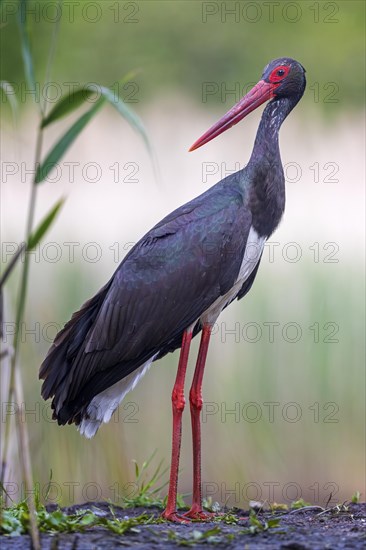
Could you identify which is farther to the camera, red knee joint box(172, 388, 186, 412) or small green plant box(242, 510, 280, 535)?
red knee joint box(172, 388, 186, 412)

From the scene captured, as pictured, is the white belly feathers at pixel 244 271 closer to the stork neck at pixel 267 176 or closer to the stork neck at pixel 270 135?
the stork neck at pixel 267 176

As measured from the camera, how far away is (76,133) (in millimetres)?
3326

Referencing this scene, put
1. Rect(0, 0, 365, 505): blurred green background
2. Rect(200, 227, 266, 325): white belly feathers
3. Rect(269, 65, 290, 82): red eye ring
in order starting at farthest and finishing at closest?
1. Rect(0, 0, 365, 505): blurred green background
2. Rect(269, 65, 290, 82): red eye ring
3. Rect(200, 227, 266, 325): white belly feathers

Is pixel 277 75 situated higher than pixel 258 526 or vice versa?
pixel 277 75

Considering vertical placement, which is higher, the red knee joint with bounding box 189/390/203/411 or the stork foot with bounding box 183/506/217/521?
the red knee joint with bounding box 189/390/203/411

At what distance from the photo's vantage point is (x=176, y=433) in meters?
4.91

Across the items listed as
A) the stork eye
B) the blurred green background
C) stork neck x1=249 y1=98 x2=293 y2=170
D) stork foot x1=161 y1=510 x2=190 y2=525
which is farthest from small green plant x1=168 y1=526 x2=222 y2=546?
the stork eye

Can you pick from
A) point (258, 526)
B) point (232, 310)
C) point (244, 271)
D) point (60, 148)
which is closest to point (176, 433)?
point (244, 271)

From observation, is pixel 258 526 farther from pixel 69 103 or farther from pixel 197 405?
pixel 69 103

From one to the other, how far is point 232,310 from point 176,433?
216 cm

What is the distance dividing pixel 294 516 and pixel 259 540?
1.07m

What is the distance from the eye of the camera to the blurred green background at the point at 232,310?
632cm

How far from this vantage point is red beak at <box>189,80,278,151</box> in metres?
4.99

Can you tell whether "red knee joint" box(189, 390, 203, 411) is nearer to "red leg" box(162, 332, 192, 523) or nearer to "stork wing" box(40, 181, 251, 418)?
"red leg" box(162, 332, 192, 523)
